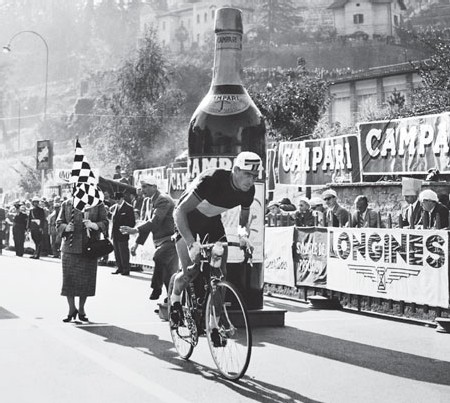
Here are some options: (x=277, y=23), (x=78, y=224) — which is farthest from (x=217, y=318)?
(x=277, y=23)

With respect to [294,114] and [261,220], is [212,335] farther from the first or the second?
[294,114]

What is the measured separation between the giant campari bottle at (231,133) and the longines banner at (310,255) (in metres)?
2.43

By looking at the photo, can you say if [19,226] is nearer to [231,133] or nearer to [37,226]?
[37,226]

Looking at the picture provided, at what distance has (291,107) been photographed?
1667 inches

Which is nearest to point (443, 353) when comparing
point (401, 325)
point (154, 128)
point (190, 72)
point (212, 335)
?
point (401, 325)

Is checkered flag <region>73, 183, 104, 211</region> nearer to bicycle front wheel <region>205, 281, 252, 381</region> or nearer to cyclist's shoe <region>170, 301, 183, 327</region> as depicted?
cyclist's shoe <region>170, 301, 183, 327</region>

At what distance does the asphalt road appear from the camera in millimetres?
5926

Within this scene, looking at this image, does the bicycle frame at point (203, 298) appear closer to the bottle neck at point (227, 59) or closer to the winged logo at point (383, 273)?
the bottle neck at point (227, 59)

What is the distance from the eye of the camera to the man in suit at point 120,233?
17.7 metres

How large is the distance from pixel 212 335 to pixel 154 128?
5861cm

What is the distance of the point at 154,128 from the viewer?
64500 mm

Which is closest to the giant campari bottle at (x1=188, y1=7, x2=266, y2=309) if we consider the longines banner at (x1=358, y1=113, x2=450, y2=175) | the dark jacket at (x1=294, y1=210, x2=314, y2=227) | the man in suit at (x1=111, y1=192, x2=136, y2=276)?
the dark jacket at (x1=294, y1=210, x2=314, y2=227)

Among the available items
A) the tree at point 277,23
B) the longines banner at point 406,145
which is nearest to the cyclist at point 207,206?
the longines banner at point 406,145

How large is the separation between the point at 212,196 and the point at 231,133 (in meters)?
2.88
